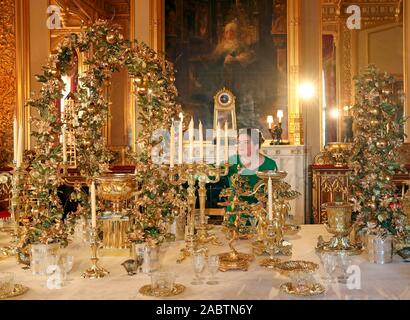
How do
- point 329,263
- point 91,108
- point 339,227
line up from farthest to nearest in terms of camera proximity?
point 91,108, point 339,227, point 329,263

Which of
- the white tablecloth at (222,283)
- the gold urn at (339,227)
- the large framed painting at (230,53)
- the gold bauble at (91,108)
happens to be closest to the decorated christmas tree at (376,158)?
the gold urn at (339,227)

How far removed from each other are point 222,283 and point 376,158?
1.30m

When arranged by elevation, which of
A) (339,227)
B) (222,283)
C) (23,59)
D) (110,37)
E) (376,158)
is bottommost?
(222,283)

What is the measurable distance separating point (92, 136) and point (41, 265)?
120 cm

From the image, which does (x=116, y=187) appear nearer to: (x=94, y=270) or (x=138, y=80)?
(x=94, y=270)

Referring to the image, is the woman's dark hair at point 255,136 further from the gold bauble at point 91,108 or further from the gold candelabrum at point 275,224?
the gold candelabrum at point 275,224

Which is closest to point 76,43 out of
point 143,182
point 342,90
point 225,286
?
point 143,182

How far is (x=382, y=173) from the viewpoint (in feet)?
9.60

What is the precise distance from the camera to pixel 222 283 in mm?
2287

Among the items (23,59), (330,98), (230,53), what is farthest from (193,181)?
(230,53)

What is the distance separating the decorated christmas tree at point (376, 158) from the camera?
2.91 meters

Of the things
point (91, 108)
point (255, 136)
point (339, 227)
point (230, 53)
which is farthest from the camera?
point (230, 53)

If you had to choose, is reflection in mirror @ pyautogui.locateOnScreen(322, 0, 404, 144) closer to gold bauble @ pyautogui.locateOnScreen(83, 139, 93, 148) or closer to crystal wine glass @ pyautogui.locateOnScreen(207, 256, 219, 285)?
gold bauble @ pyautogui.locateOnScreen(83, 139, 93, 148)

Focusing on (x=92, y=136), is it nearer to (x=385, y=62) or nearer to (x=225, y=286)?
(x=225, y=286)
